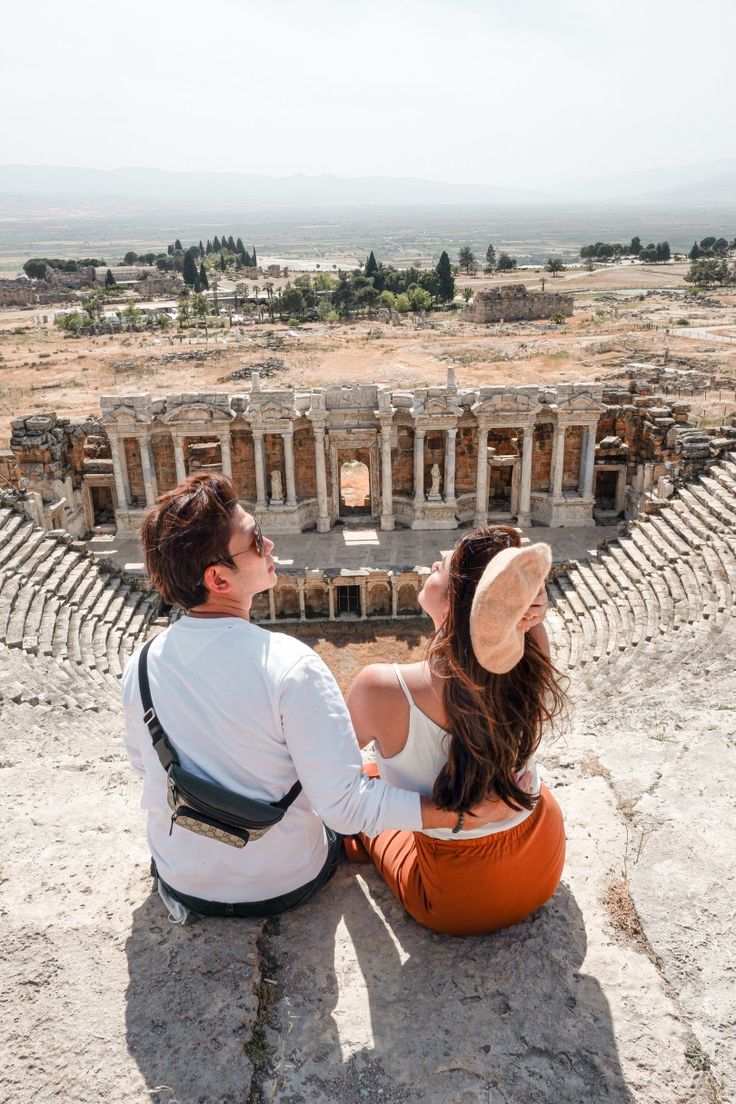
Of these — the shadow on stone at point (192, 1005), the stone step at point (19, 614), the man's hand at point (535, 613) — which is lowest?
the stone step at point (19, 614)

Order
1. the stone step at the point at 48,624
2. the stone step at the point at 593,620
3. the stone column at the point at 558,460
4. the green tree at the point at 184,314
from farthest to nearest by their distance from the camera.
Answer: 1. the green tree at the point at 184,314
2. the stone column at the point at 558,460
3. the stone step at the point at 593,620
4. the stone step at the point at 48,624

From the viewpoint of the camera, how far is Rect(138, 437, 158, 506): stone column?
24.3 m

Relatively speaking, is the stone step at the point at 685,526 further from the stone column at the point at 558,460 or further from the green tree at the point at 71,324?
the green tree at the point at 71,324

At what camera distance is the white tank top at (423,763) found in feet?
13.8

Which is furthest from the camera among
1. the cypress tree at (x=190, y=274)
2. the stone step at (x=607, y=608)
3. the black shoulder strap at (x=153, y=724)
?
the cypress tree at (x=190, y=274)

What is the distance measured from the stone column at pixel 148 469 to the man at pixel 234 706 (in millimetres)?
20757

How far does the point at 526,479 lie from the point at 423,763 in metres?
21.5

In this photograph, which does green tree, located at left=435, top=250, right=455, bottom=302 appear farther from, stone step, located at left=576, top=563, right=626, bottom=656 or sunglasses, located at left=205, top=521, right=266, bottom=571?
sunglasses, located at left=205, top=521, right=266, bottom=571

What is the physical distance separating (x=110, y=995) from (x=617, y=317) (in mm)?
71310

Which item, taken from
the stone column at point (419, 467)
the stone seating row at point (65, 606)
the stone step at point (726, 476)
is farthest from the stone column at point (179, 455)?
the stone step at point (726, 476)

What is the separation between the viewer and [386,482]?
24875 mm


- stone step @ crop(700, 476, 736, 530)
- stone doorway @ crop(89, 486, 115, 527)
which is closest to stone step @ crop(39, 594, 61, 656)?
stone doorway @ crop(89, 486, 115, 527)

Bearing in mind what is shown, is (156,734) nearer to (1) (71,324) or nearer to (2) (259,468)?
(2) (259,468)

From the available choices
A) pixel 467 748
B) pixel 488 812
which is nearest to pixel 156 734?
pixel 467 748
